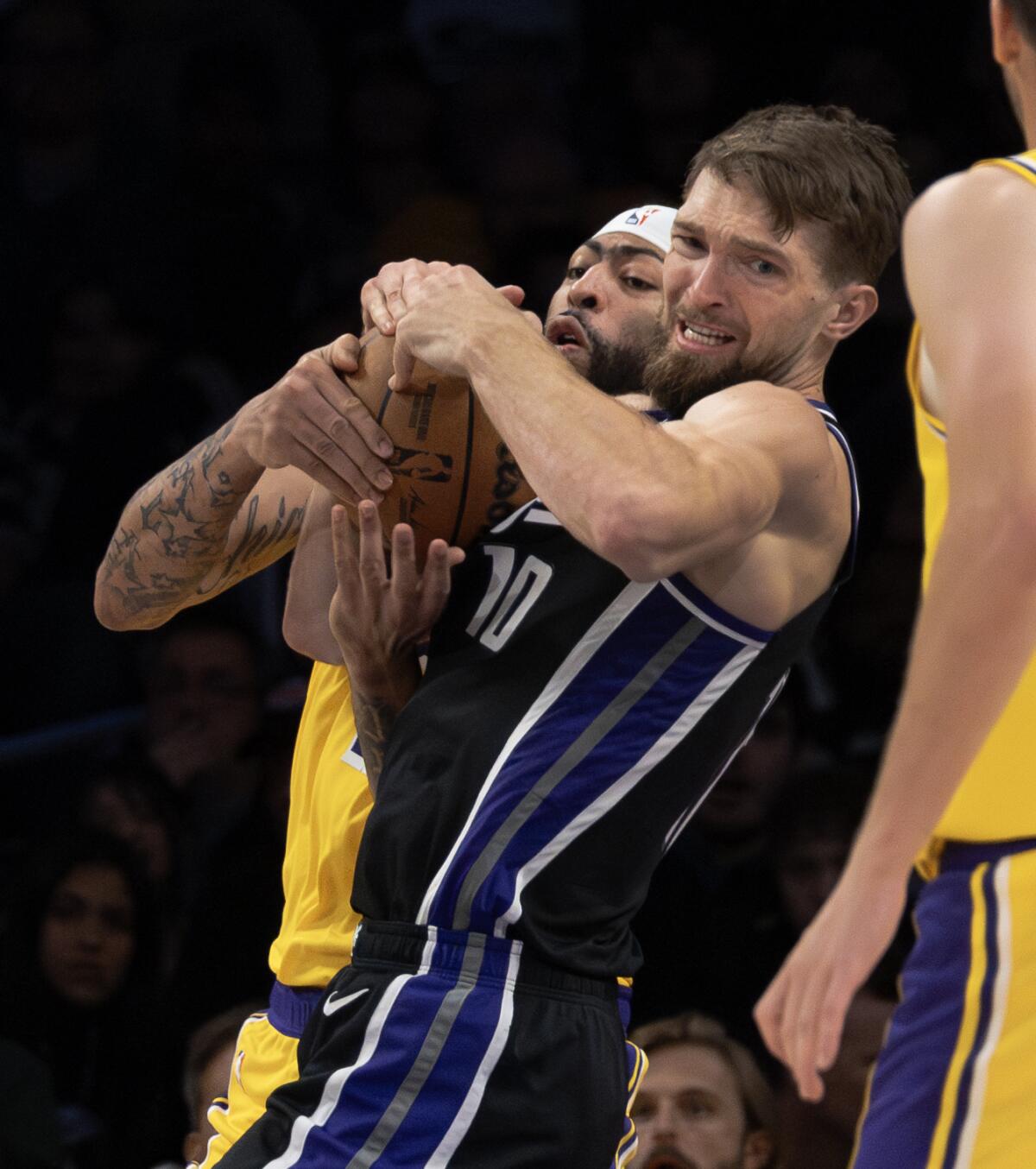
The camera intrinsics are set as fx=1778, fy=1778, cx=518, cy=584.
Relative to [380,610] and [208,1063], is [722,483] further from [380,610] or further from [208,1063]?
[208,1063]

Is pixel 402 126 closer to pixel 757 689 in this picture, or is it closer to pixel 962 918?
pixel 757 689

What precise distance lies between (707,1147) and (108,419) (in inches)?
136

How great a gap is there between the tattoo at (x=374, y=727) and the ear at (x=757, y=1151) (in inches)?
80.2

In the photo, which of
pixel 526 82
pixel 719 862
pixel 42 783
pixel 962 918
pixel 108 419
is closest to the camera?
pixel 962 918

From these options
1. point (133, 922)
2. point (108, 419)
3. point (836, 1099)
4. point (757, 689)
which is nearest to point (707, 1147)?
point (836, 1099)

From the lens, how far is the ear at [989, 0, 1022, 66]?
2.00 metres

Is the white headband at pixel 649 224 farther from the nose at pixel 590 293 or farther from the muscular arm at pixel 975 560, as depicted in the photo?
the muscular arm at pixel 975 560

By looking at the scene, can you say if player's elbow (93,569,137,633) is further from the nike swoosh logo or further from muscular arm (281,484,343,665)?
the nike swoosh logo

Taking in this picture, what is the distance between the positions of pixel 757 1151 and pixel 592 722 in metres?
2.43

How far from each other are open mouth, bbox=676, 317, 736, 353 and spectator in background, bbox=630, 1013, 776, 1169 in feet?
7.83

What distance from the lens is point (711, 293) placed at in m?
2.72

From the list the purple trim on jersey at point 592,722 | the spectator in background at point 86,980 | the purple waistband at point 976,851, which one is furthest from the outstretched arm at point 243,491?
the spectator in background at point 86,980

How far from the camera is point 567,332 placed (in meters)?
3.28

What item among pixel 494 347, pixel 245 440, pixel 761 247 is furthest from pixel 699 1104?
pixel 494 347
